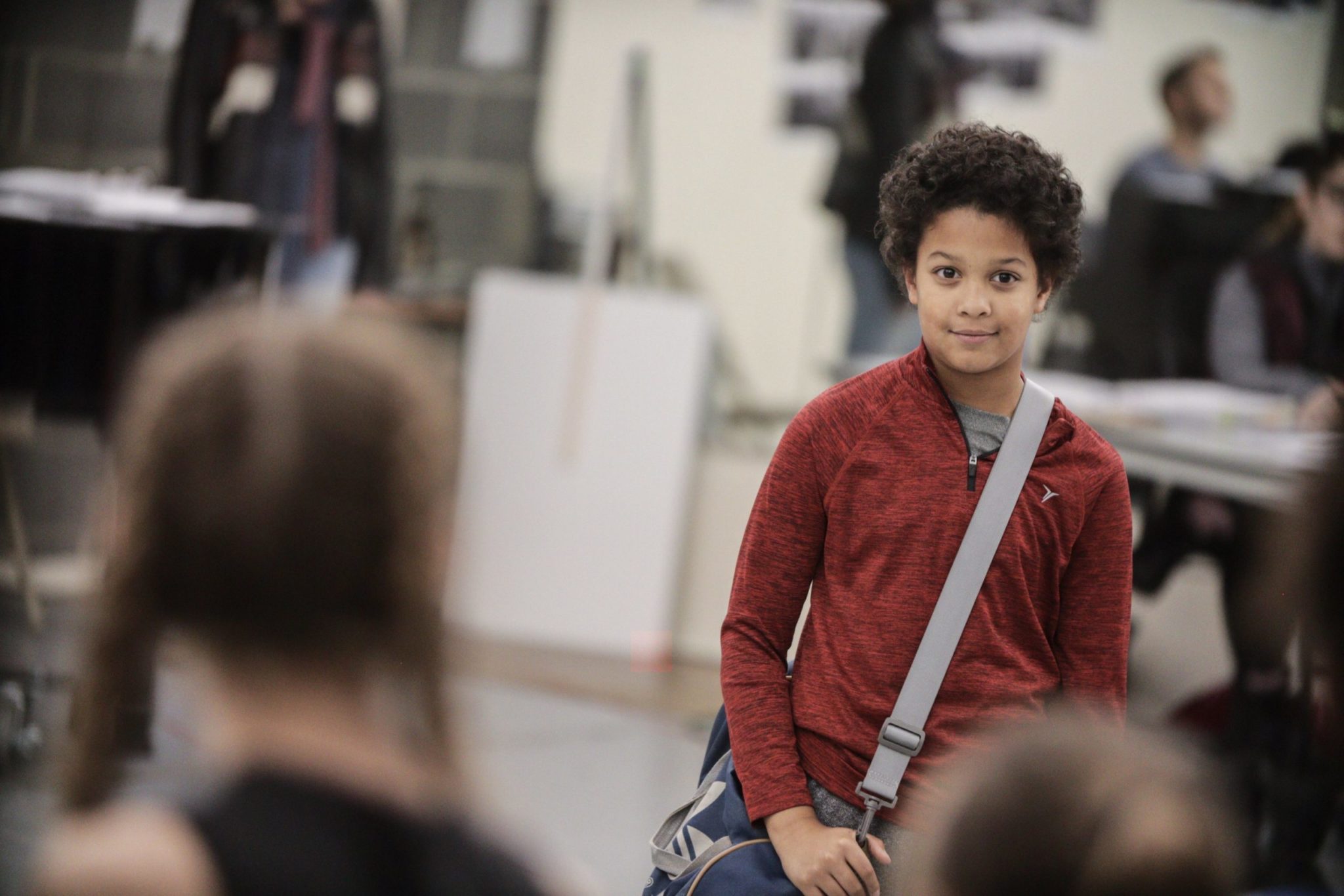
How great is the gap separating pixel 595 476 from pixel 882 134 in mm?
1543

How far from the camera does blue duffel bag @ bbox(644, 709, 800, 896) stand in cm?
140

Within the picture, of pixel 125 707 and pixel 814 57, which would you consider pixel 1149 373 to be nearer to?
pixel 814 57

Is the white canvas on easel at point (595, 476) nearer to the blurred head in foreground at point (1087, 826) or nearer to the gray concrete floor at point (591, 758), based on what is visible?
the gray concrete floor at point (591, 758)

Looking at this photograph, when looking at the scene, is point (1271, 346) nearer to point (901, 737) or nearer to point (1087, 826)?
point (901, 737)

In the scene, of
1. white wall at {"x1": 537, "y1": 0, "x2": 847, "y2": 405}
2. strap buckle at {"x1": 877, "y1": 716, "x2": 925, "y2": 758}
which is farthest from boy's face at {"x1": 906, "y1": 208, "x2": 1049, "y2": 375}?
white wall at {"x1": 537, "y1": 0, "x2": 847, "y2": 405}

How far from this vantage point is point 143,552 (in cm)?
88

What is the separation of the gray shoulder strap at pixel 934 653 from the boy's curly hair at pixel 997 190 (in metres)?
0.24

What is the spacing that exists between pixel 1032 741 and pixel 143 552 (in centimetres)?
54

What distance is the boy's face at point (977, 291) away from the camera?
140cm

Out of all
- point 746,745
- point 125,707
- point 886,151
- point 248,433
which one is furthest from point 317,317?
point 886,151

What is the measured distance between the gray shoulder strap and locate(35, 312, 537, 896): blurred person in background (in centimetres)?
56

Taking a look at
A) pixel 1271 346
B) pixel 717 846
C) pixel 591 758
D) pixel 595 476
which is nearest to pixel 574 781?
pixel 591 758

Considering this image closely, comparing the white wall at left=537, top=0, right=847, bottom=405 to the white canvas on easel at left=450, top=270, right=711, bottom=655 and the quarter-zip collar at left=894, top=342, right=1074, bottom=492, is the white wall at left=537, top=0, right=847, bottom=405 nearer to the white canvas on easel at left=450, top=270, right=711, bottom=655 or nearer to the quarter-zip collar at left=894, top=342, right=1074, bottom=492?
the white canvas on easel at left=450, top=270, right=711, bottom=655

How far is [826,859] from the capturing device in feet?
4.46
